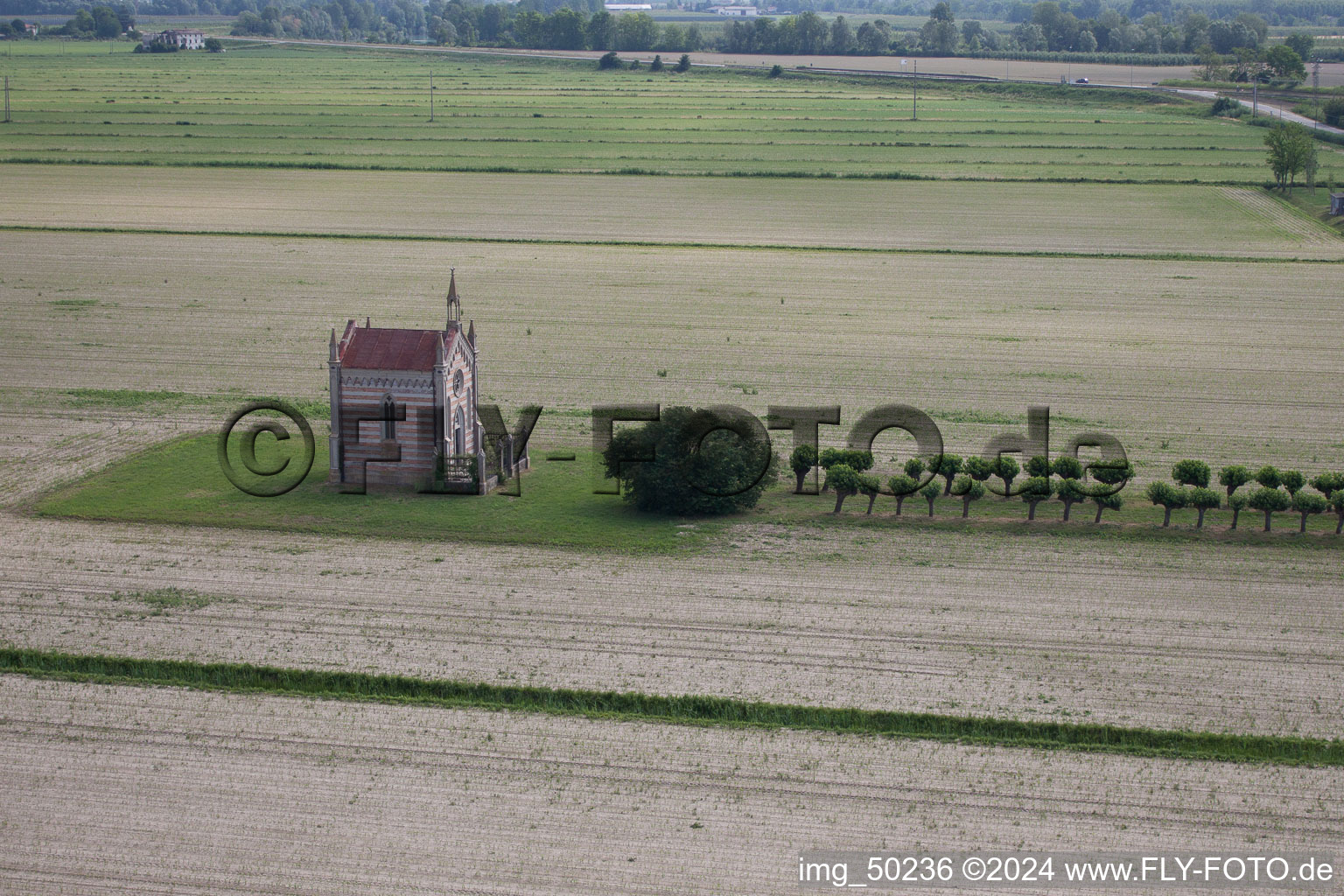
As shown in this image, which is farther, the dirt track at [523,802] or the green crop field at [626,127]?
the green crop field at [626,127]

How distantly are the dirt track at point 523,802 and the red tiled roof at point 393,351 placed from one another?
12106 mm

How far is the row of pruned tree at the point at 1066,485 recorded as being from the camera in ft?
112

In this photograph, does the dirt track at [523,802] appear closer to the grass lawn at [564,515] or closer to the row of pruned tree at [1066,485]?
the grass lawn at [564,515]

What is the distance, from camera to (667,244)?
73.4 m

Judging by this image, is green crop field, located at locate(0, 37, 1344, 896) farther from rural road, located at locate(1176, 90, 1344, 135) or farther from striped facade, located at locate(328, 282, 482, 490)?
rural road, located at locate(1176, 90, 1344, 135)

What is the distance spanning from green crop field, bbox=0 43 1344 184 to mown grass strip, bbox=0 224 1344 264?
2738cm

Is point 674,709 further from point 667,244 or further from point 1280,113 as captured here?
point 1280,113

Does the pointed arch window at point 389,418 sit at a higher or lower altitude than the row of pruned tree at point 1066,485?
higher

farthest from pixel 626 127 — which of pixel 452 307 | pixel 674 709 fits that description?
pixel 674 709

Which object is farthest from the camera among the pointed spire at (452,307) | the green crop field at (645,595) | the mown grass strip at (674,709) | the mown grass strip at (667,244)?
the mown grass strip at (667,244)

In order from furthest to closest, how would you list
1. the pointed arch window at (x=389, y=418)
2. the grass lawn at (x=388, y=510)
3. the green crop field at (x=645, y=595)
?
the pointed arch window at (x=389, y=418) < the grass lawn at (x=388, y=510) < the green crop field at (x=645, y=595)

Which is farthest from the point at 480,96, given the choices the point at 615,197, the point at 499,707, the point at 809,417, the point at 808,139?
the point at 499,707

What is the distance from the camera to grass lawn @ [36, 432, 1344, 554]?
3347 centimetres

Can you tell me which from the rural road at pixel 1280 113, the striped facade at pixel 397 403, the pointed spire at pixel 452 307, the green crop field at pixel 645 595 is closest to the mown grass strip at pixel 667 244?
the green crop field at pixel 645 595
